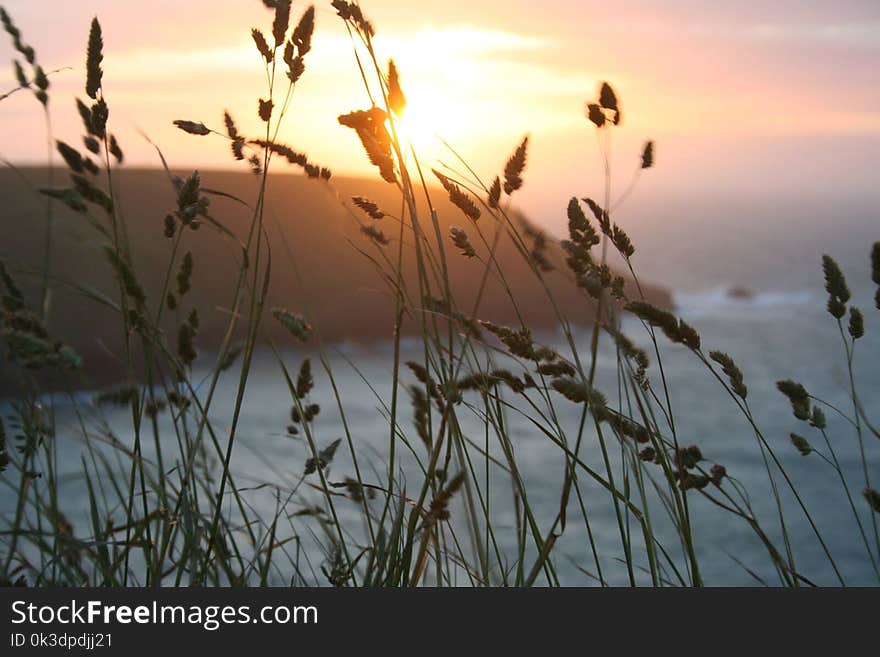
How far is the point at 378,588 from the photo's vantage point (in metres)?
0.95

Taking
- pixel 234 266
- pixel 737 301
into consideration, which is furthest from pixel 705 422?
pixel 737 301

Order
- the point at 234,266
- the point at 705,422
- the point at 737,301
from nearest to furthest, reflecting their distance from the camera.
A: 1. the point at 705,422
2. the point at 234,266
3. the point at 737,301

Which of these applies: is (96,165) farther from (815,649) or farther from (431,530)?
(815,649)

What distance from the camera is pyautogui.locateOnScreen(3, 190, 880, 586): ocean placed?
142 cm

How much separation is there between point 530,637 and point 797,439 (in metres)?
0.34

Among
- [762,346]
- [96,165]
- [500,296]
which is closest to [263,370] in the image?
[500,296]

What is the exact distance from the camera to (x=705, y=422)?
4625 mm

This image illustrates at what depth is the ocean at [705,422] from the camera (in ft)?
4.66

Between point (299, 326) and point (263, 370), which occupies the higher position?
point (263, 370)

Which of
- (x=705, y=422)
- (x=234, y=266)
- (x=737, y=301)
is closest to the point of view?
(x=705, y=422)

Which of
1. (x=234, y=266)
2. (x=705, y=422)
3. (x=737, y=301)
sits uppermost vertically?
(x=737, y=301)

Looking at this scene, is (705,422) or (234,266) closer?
(705,422)

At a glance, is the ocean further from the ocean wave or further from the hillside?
the hillside

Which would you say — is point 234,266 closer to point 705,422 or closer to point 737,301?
point 705,422
